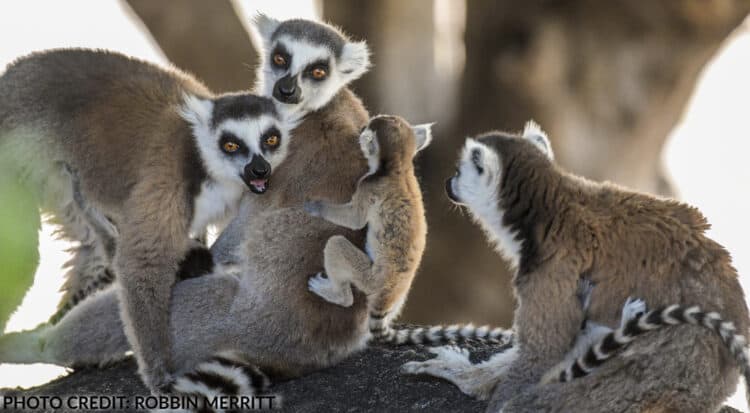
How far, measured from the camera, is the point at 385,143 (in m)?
5.54

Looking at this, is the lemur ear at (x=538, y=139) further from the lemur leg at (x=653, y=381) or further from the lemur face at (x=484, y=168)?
the lemur leg at (x=653, y=381)

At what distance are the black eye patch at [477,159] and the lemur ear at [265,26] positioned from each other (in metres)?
1.76

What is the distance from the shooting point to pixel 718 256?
4875 mm

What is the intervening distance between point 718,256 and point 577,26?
5638 mm

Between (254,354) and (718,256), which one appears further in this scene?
(254,354)

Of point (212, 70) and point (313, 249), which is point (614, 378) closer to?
point (313, 249)

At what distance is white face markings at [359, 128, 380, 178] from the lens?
553 cm

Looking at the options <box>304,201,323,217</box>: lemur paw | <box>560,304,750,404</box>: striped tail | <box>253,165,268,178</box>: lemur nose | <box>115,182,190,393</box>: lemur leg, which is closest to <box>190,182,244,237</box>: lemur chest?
<box>115,182,190,393</box>: lemur leg

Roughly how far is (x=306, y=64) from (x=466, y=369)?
179 cm

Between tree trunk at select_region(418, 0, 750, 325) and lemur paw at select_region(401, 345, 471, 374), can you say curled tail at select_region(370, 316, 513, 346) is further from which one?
tree trunk at select_region(418, 0, 750, 325)

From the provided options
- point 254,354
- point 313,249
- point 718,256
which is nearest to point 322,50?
point 313,249

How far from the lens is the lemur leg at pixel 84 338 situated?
5492 mm

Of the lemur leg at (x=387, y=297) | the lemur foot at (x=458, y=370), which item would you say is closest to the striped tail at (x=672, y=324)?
the lemur foot at (x=458, y=370)

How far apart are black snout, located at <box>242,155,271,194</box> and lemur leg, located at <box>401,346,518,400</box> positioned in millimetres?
1107
